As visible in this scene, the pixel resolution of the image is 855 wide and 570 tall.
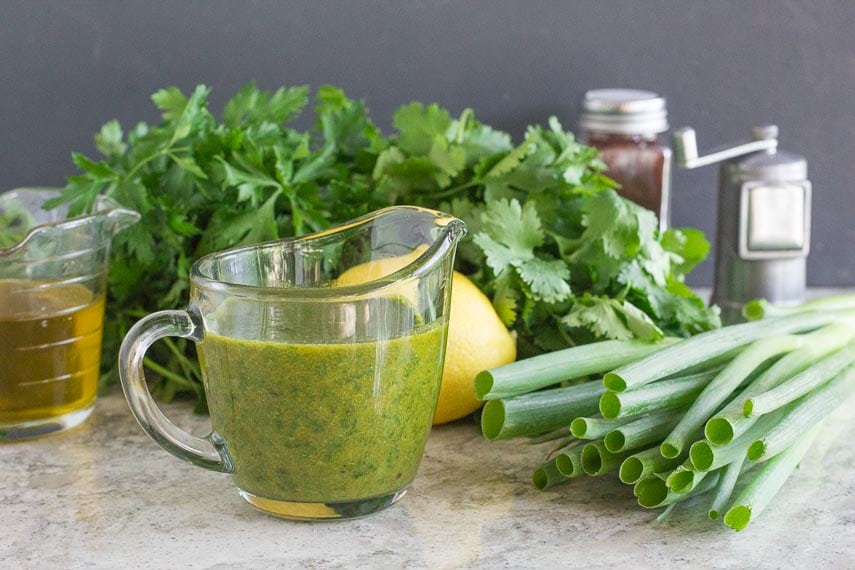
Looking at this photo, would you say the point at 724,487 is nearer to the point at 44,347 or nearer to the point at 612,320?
the point at 612,320

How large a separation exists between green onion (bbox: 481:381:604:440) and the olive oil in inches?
15.9

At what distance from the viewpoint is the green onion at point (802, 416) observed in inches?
32.2

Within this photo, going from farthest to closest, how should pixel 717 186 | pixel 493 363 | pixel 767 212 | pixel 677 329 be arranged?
pixel 717 186 → pixel 767 212 → pixel 677 329 → pixel 493 363

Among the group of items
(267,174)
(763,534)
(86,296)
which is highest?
(267,174)

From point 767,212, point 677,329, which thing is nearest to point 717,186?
point 767,212

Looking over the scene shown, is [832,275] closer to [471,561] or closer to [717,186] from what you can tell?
[717,186]

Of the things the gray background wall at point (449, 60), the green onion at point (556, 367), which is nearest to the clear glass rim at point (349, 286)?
the green onion at point (556, 367)

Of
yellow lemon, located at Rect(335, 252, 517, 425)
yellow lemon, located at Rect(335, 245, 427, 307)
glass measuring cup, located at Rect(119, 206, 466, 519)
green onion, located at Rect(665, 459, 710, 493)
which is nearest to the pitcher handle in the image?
glass measuring cup, located at Rect(119, 206, 466, 519)

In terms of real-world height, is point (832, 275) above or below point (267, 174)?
below

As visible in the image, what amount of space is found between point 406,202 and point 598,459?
0.39m

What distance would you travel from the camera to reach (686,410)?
883 mm

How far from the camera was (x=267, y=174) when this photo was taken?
107 centimetres

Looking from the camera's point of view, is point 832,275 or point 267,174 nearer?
point 267,174

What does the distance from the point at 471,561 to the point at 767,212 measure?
2.50 feet
